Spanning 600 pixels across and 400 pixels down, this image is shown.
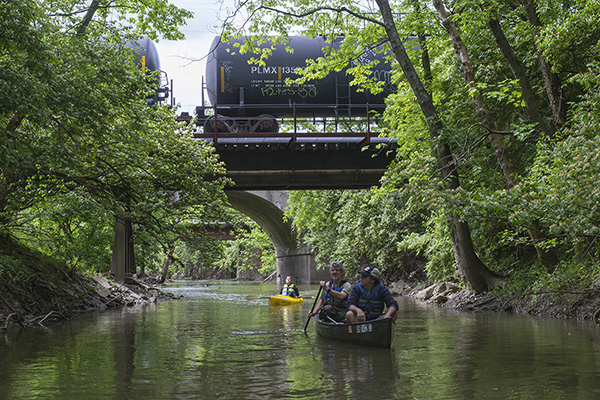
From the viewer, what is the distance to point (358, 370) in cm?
724

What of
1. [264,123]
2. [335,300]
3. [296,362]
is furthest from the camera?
[264,123]

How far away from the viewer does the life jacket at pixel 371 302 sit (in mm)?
9078

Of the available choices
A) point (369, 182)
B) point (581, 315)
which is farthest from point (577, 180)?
point (369, 182)

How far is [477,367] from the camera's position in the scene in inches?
285

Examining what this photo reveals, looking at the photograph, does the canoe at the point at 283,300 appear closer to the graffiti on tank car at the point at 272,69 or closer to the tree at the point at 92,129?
the tree at the point at 92,129

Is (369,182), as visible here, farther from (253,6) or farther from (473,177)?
(253,6)

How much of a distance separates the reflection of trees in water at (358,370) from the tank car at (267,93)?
13265mm

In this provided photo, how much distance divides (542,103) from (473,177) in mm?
2292

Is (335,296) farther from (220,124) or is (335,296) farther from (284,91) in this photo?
(284,91)

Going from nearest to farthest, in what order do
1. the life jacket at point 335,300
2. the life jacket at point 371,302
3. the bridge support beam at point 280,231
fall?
the life jacket at point 371,302
the life jacket at point 335,300
the bridge support beam at point 280,231

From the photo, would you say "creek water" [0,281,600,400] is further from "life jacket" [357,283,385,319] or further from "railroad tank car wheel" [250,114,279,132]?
"railroad tank car wheel" [250,114,279,132]

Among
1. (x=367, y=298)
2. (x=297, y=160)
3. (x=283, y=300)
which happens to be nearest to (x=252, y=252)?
(x=297, y=160)

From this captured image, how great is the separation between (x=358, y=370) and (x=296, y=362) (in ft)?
3.21

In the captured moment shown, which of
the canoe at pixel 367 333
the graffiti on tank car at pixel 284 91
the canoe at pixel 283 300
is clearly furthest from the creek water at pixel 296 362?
the graffiti on tank car at pixel 284 91
